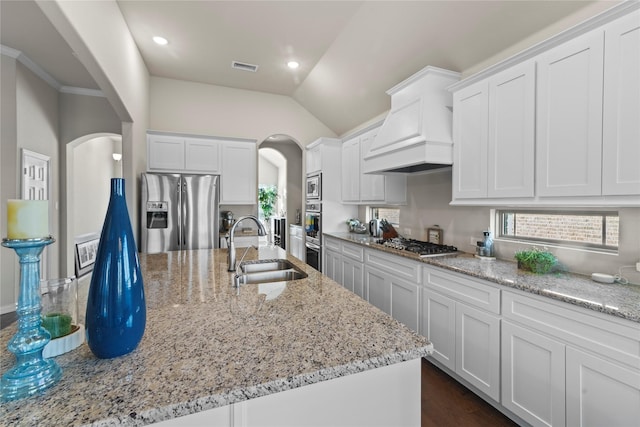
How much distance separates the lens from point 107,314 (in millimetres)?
762

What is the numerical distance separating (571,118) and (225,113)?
4575 mm

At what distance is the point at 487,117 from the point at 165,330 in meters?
2.48

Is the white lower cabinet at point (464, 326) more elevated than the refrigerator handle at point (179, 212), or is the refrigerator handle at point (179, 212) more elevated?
the refrigerator handle at point (179, 212)

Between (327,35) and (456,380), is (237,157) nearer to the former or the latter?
(327,35)

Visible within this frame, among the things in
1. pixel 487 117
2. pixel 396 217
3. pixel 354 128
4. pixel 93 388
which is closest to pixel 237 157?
pixel 354 128

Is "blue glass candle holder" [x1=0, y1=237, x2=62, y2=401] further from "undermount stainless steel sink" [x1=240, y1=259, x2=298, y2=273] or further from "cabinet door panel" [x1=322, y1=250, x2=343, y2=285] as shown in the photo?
"cabinet door panel" [x1=322, y1=250, x2=343, y2=285]

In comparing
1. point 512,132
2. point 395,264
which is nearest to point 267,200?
point 395,264

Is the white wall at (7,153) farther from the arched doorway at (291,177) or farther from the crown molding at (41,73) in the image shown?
the arched doorway at (291,177)

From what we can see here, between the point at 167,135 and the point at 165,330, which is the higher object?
the point at 167,135

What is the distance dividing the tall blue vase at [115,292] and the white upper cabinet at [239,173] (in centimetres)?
394

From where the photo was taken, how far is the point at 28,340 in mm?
679

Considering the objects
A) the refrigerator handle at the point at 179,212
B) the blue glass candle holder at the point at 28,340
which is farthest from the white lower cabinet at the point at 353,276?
the blue glass candle holder at the point at 28,340

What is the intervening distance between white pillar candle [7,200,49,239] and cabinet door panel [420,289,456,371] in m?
2.30

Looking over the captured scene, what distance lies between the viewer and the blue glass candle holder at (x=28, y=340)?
66 centimetres
